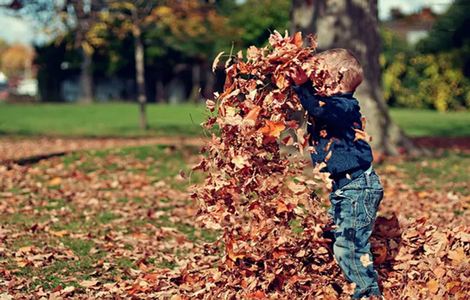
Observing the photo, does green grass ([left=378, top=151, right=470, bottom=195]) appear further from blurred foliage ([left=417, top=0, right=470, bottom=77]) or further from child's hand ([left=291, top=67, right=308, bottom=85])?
blurred foliage ([left=417, top=0, right=470, bottom=77])

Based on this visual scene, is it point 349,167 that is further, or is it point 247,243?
point 247,243

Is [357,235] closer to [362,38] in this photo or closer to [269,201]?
[269,201]

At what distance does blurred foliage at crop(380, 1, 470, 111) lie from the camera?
119ft

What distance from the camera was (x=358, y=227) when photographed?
507 centimetres

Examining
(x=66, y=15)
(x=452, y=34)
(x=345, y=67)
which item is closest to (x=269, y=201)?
(x=345, y=67)

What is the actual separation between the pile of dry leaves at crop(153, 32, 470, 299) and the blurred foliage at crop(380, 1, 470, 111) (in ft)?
106

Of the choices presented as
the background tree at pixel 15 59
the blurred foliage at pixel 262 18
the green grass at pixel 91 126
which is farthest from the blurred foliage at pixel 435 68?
the background tree at pixel 15 59

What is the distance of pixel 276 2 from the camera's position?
51.3 m

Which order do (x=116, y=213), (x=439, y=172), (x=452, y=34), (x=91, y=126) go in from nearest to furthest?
1. (x=116, y=213)
2. (x=439, y=172)
3. (x=91, y=126)
4. (x=452, y=34)

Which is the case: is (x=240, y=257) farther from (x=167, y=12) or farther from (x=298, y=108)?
(x=167, y=12)

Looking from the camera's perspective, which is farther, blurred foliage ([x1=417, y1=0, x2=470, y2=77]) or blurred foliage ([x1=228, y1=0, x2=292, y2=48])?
blurred foliage ([x1=228, y1=0, x2=292, y2=48])

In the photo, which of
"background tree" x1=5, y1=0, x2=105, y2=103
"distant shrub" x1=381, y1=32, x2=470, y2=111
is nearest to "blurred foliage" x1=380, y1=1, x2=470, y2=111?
"distant shrub" x1=381, y1=32, x2=470, y2=111

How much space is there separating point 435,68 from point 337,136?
33124 mm

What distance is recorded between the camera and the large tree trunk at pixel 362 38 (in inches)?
527
